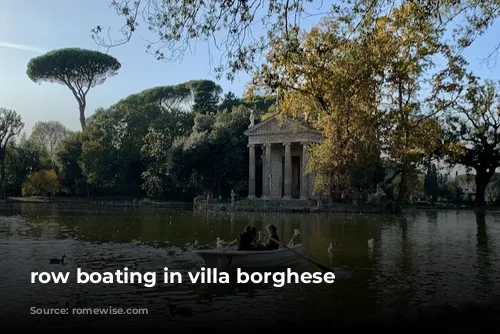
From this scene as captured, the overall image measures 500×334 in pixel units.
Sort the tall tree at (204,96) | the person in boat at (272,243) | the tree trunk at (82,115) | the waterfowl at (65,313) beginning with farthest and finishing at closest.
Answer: the tree trunk at (82,115) → the tall tree at (204,96) → the person in boat at (272,243) → the waterfowl at (65,313)

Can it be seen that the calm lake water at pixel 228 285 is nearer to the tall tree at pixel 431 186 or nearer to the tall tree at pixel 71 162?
the tall tree at pixel 431 186

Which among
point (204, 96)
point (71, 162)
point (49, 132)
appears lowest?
point (71, 162)

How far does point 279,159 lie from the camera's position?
224 feet

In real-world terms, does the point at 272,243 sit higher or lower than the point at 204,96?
lower

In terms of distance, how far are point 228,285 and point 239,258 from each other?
4.18 ft

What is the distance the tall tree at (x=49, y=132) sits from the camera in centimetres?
10294

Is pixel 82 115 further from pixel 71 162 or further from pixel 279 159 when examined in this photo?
pixel 279 159

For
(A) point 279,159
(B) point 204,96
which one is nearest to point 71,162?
(B) point 204,96

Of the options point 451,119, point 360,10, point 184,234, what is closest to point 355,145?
point 184,234

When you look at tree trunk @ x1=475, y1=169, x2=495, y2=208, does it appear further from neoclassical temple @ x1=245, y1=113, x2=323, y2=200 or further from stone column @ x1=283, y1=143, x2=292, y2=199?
stone column @ x1=283, y1=143, x2=292, y2=199

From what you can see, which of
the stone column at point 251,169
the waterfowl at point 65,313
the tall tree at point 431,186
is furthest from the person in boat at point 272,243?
the tall tree at point 431,186

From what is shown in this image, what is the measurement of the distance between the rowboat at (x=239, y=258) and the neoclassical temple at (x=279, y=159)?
4323 centimetres

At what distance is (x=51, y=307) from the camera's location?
35.3 ft

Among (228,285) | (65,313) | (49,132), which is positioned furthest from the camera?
(49,132)
